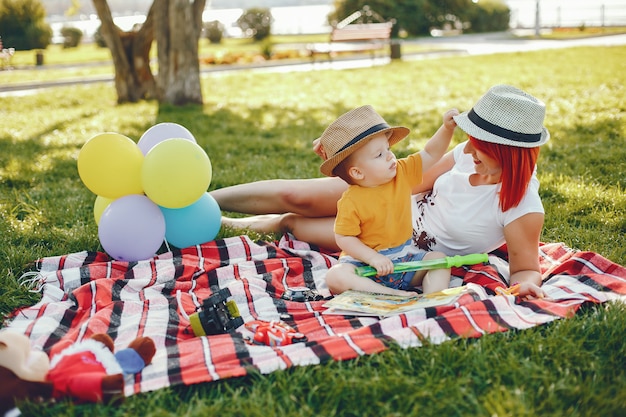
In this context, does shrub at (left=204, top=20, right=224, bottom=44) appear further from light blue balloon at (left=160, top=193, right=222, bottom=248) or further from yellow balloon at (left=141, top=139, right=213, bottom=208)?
yellow balloon at (left=141, top=139, right=213, bottom=208)

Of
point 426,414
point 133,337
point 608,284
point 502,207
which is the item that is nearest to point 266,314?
point 133,337

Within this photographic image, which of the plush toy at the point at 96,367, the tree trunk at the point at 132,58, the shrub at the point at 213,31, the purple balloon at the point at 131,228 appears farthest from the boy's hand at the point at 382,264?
the shrub at the point at 213,31

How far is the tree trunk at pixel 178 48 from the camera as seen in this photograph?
28.3 ft

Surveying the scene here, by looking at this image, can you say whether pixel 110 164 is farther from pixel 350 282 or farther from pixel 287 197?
pixel 350 282

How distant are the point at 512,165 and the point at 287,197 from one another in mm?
1408

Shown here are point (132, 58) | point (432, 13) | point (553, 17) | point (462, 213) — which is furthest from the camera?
point (553, 17)

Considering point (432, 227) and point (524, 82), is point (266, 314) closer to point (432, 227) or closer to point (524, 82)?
point (432, 227)

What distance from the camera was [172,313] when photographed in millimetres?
2826

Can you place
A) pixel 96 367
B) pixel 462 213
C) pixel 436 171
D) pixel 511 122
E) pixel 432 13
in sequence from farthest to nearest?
pixel 432 13 < pixel 436 171 < pixel 462 213 < pixel 511 122 < pixel 96 367

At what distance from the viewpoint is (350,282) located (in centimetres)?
291

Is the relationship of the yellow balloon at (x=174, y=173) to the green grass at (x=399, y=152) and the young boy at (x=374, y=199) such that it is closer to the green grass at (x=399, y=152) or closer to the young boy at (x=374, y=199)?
the green grass at (x=399, y=152)

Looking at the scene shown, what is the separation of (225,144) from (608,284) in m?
4.53

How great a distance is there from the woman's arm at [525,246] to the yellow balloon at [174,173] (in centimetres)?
159

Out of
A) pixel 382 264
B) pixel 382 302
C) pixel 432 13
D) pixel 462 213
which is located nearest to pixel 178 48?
pixel 462 213
